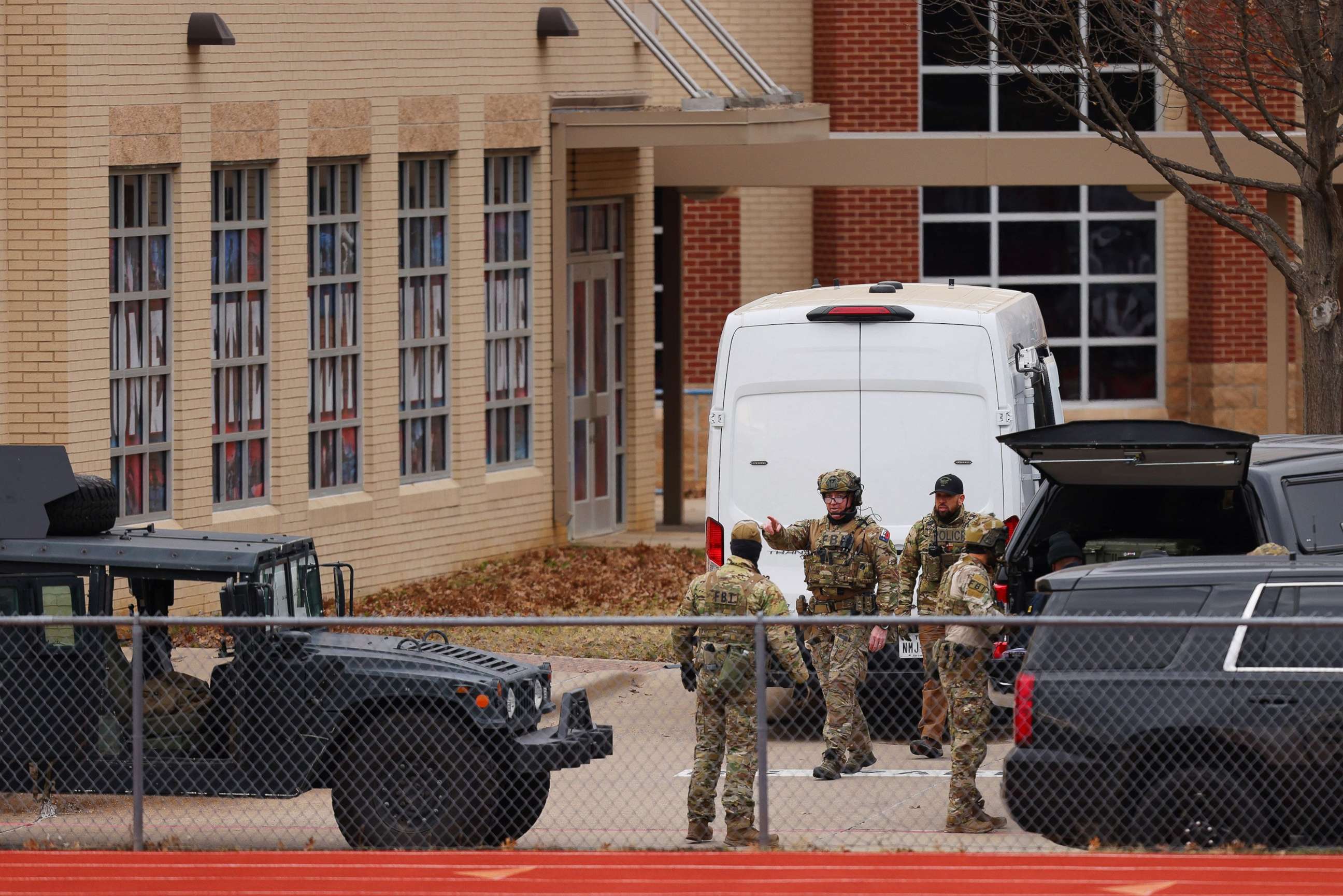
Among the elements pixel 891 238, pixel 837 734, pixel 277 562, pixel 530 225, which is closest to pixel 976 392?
pixel 837 734

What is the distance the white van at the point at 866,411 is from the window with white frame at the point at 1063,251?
13956mm

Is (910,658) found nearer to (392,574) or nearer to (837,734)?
(837,734)

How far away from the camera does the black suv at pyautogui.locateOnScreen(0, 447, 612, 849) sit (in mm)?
9688

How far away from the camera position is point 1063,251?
26844mm

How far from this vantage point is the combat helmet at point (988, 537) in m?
11.1

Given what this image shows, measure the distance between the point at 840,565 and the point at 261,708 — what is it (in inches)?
133

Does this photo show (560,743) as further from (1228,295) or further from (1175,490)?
(1228,295)

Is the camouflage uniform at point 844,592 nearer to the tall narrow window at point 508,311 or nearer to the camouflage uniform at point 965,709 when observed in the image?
the camouflage uniform at point 965,709

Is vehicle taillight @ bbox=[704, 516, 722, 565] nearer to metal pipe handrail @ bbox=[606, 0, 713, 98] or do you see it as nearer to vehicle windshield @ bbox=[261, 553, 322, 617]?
vehicle windshield @ bbox=[261, 553, 322, 617]

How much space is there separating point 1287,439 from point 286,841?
5.94 metres

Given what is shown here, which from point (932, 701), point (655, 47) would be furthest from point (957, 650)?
point (655, 47)

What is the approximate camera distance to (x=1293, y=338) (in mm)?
25750

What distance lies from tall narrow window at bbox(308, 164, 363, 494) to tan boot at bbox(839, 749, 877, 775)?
7349 millimetres

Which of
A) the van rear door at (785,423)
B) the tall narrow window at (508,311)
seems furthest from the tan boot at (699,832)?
the tall narrow window at (508,311)
